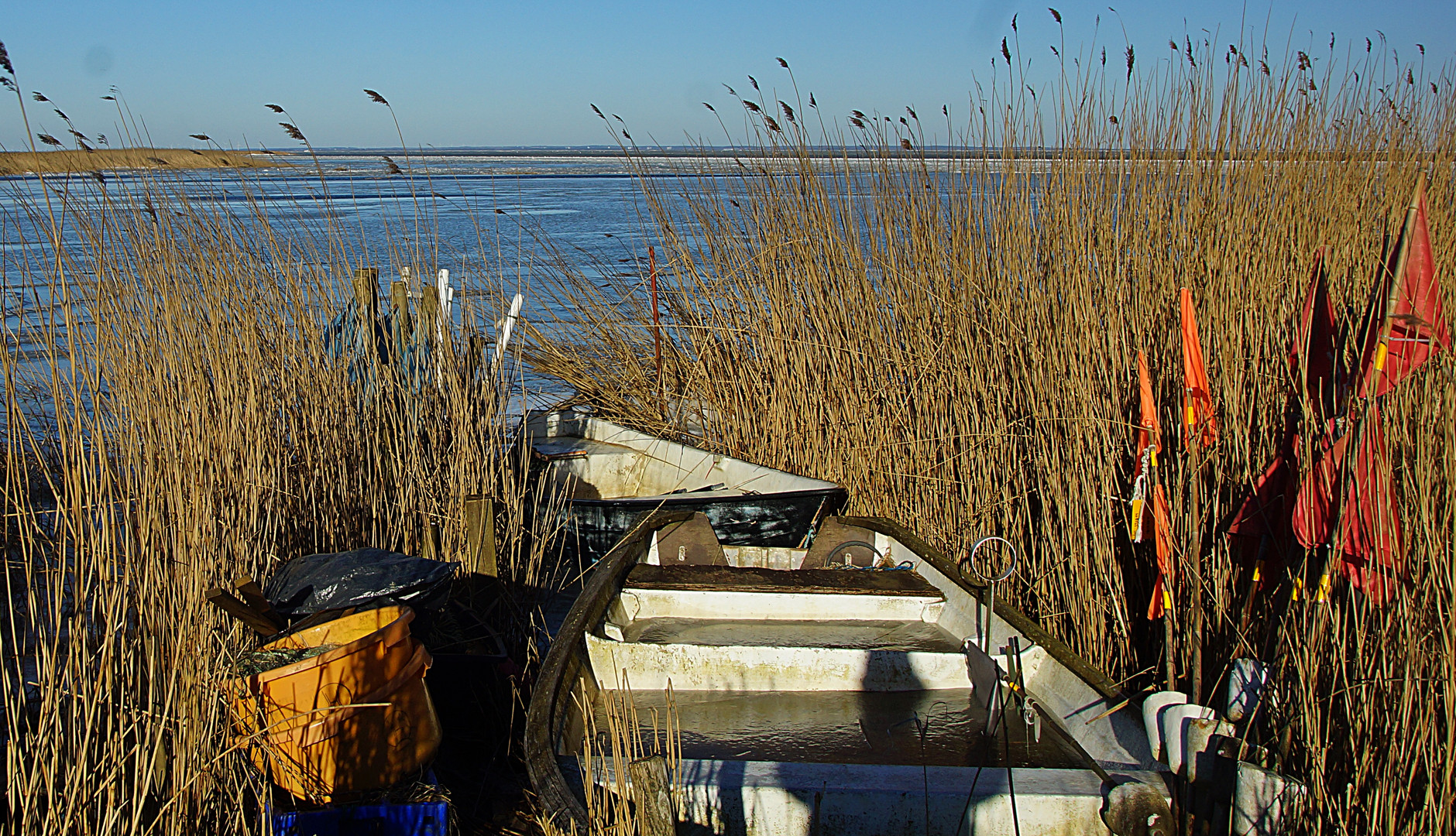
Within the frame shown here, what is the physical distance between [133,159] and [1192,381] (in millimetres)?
3601

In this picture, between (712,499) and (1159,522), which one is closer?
(1159,522)

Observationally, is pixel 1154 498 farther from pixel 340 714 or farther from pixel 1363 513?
pixel 340 714

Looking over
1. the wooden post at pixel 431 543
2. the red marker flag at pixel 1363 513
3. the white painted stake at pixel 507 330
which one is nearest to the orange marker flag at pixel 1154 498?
the red marker flag at pixel 1363 513

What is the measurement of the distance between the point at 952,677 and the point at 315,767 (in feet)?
5.77

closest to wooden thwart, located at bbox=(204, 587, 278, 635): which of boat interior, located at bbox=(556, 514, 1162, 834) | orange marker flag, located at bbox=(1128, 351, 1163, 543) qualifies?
boat interior, located at bbox=(556, 514, 1162, 834)

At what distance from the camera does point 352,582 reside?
3.00 meters

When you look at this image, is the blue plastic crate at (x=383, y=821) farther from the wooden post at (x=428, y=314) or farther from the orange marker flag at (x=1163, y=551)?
the wooden post at (x=428, y=314)

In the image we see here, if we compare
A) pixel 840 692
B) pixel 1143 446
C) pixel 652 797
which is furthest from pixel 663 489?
pixel 652 797

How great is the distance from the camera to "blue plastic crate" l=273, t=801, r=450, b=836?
2479mm

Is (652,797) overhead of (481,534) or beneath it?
overhead

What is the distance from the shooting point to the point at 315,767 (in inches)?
101

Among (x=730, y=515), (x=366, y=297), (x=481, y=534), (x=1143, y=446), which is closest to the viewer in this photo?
(x=1143, y=446)

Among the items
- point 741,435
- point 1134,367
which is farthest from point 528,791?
point 741,435

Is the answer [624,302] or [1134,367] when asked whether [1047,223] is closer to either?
[1134,367]
